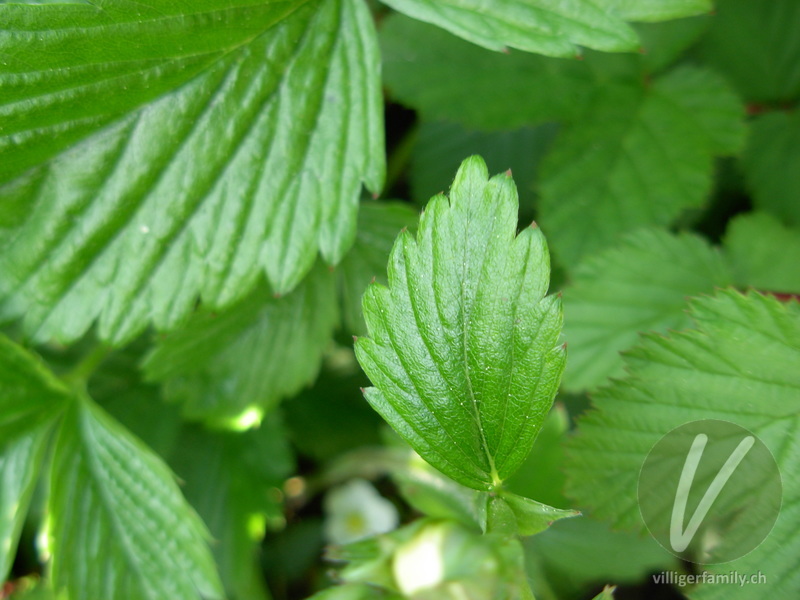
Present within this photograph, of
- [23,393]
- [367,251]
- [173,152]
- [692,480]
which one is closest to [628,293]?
[692,480]

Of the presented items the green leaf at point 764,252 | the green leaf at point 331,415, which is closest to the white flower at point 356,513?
the green leaf at point 331,415

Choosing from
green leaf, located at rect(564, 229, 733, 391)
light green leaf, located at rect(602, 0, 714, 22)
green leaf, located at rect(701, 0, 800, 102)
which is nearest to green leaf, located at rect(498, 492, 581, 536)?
green leaf, located at rect(564, 229, 733, 391)

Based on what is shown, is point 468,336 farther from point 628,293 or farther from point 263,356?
point 263,356

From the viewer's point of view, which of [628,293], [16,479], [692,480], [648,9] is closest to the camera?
[692,480]

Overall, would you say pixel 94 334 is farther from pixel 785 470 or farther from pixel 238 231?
pixel 785 470

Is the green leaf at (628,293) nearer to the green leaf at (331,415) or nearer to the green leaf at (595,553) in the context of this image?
the green leaf at (595,553)

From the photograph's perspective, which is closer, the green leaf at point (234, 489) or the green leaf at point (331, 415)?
the green leaf at point (234, 489)

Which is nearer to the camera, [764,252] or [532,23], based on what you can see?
[532,23]

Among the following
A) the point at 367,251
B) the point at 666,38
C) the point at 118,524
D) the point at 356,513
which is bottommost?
the point at 356,513
